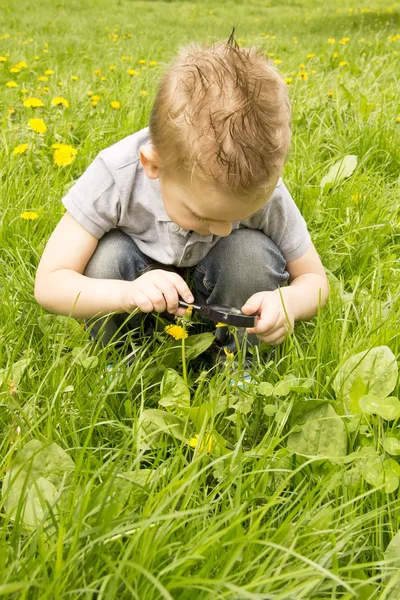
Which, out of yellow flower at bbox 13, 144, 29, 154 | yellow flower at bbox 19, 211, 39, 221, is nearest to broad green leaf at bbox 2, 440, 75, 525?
yellow flower at bbox 19, 211, 39, 221

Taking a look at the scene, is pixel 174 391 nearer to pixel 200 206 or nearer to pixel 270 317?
pixel 270 317

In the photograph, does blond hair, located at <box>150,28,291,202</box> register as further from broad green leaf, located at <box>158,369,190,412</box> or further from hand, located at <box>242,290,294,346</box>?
broad green leaf, located at <box>158,369,190,412</box>

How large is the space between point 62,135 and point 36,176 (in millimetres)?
388

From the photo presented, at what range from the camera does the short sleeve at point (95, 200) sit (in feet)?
4.45

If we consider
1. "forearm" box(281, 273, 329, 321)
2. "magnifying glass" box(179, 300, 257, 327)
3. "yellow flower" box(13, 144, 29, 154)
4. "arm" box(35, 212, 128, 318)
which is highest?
"yellow flower" box(13, 144, 29, 154)

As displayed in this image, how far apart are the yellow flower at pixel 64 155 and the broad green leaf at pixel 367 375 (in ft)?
4.04

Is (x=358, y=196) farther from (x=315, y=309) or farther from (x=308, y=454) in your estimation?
(x=308, y=454)

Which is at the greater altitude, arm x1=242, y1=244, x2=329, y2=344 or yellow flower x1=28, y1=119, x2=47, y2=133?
yellow flower x1=28, y1=119, x2=47, y2=133

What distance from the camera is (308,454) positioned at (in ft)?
3.42

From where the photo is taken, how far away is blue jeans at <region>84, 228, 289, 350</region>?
1.39 m

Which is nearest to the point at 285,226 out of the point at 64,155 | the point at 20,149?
the point at 64,155

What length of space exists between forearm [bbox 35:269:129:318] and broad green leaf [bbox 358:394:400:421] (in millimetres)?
538

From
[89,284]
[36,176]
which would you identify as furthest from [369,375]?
[36,176]

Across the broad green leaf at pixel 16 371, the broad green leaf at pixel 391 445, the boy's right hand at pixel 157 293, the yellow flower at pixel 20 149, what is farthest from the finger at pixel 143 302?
the yellow flower at pixel 20 149
